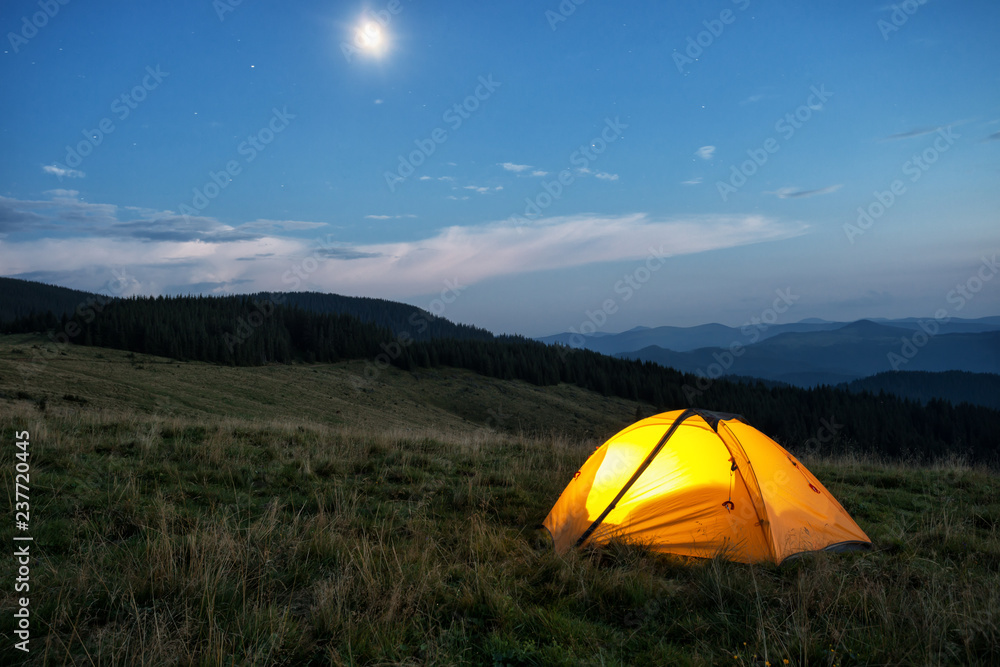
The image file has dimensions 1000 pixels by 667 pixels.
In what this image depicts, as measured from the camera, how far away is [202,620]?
322 cm

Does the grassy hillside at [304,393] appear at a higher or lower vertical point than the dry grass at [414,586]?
lower

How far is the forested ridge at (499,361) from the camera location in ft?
236

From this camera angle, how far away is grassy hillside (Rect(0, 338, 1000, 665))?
10.4 ft

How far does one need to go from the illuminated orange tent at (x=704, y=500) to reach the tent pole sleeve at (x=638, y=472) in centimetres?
1

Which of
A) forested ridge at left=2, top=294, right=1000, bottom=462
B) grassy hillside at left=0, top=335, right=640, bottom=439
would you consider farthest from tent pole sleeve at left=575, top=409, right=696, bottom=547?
forested ridge at left=2, top=294, right=1000, bottom=462

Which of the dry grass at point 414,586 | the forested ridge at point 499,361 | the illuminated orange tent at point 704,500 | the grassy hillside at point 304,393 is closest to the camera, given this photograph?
the dry grass at point 414,586

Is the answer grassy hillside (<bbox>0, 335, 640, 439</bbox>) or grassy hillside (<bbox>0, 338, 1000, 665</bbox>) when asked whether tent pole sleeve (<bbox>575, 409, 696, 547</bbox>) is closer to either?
grassy hillside (<bbox>0, 338, 1000, 665</bbox>)

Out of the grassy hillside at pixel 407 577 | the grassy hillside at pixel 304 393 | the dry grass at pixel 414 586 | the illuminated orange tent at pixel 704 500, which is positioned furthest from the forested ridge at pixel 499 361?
the illuminated orange tent at pixel 704 500

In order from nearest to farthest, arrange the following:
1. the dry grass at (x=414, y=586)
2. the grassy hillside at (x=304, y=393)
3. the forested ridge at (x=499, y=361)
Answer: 1. the dry grass at (x=414, y=586)
2. the grassy hillside at (x=304, y=393)
3. the forested ridge at (x=499, y=361)

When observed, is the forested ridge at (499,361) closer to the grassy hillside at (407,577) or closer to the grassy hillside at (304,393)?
the grassy hillside at (304,393)

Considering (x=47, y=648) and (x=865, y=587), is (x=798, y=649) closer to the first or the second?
(x=865, y=587)

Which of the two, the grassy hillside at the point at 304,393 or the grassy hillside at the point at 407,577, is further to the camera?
the grassy hillside at the point at 304,393

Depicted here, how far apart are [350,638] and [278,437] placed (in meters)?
7.22

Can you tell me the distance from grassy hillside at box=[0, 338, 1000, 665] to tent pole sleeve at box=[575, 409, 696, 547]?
1.26 ft
